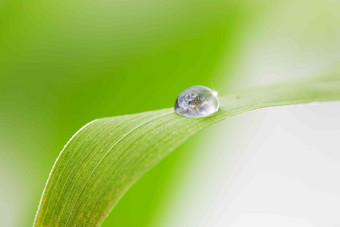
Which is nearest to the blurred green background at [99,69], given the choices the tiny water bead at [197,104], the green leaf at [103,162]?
the tiny water bead at [197,104]

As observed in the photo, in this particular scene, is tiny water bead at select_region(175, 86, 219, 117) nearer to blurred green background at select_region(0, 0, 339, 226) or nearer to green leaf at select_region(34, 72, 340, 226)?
green leaf at select_region(34, 72, 340, 226)

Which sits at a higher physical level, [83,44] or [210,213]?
[83,44]

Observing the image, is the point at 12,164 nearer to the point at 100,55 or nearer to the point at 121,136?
the point at 100,55

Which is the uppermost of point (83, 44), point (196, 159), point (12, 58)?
point (83, 44)

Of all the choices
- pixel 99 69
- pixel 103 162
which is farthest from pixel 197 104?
pixel 99 69

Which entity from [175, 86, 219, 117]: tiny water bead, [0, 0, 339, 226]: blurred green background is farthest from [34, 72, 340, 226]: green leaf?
[0, 0, 339, 226]: blurred green background

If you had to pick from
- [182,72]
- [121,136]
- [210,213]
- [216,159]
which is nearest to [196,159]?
[216,159]

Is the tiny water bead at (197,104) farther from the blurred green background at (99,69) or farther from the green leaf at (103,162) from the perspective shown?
the blurred green background at (99,69)

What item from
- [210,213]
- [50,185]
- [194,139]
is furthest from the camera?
[194,139]
